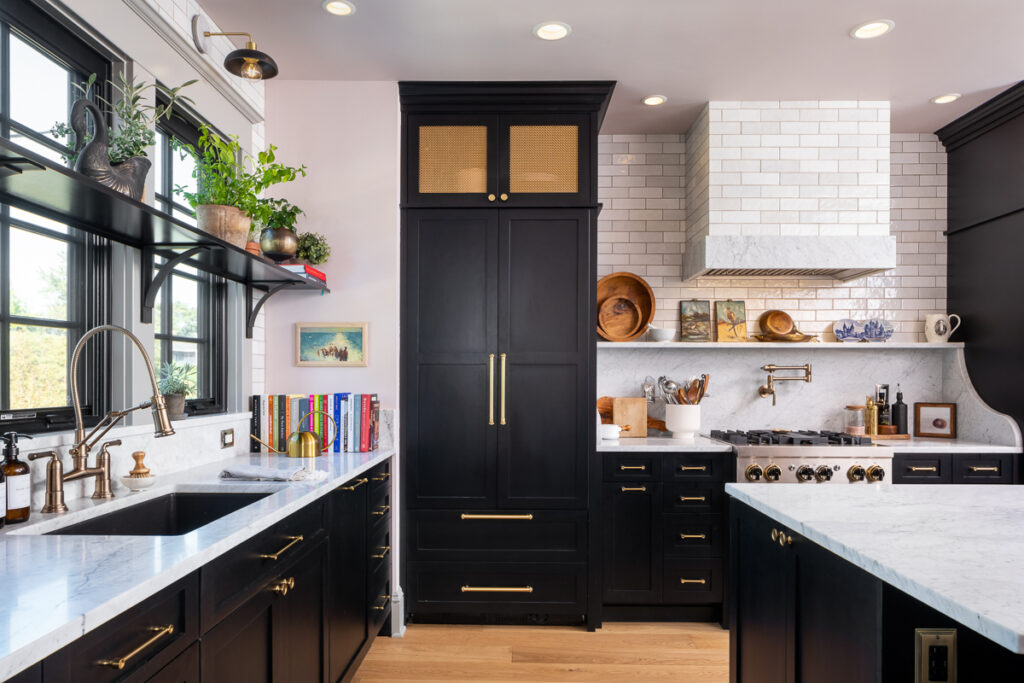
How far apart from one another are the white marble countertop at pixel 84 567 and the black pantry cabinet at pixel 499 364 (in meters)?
1.38

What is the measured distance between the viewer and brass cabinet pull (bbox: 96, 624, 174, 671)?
1.08 m

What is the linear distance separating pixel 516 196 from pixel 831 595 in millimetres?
2387

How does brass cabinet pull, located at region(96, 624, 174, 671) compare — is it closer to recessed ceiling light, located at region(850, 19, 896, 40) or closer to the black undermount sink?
the black undermount sink

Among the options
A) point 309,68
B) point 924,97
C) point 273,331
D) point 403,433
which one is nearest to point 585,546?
point 403,433

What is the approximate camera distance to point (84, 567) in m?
1.21

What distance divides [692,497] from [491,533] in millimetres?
1073

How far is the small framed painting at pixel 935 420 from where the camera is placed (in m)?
3.88

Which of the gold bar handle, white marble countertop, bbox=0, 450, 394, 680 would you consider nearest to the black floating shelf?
white marble countertop, bbox=0, 450, 394, 680

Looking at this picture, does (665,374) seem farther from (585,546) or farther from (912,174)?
(912,174)

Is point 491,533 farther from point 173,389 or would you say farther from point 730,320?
point 730,320

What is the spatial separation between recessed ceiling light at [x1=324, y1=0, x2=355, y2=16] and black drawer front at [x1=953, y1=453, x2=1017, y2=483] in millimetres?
3708

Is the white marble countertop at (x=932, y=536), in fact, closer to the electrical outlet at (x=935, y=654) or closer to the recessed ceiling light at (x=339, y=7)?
the electrical outlet at (x=935, y=654)

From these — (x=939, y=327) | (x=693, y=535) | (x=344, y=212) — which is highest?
(x=344, y=212)

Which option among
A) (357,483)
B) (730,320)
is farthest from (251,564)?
(730,320)
